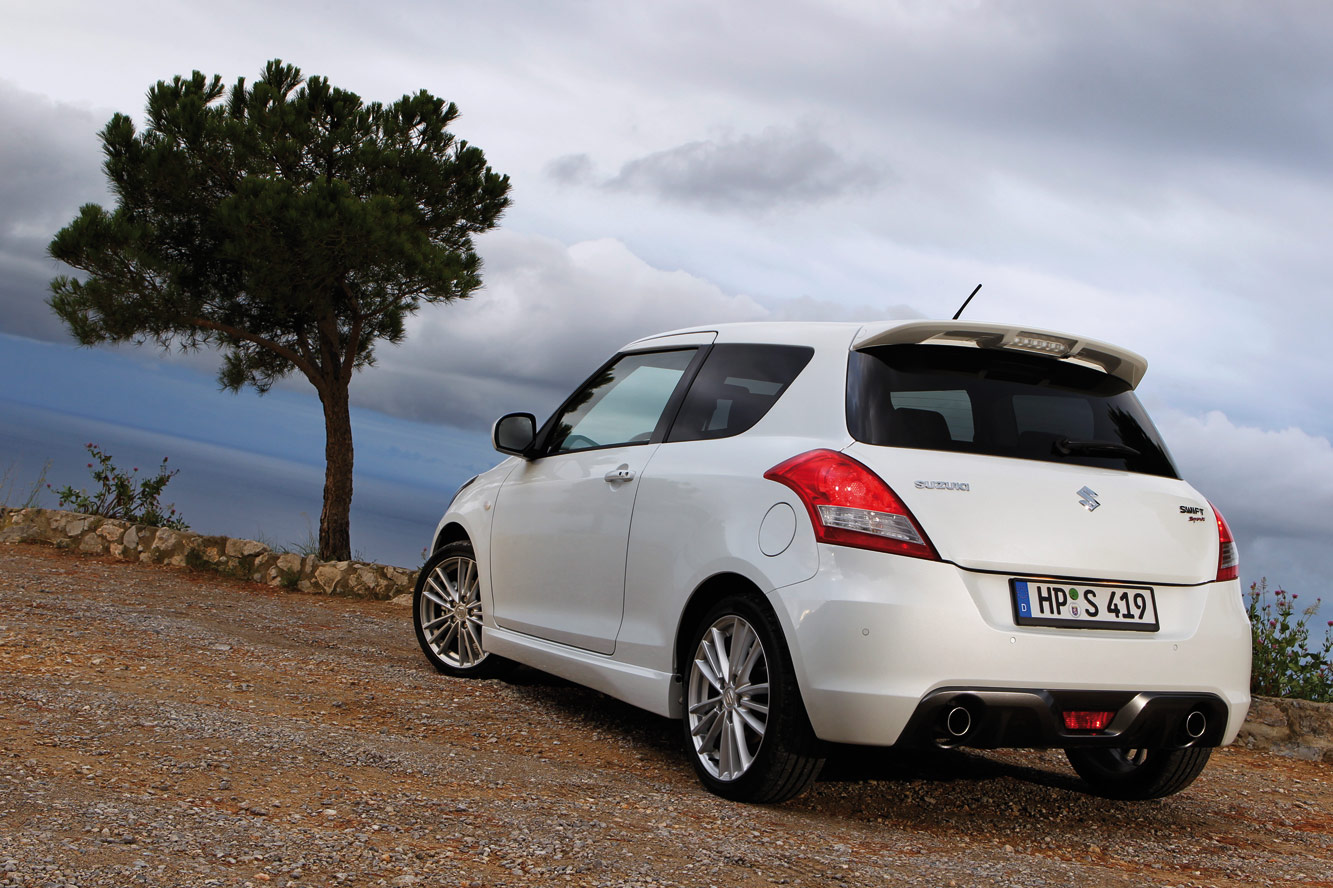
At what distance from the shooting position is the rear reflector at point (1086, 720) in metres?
3.70

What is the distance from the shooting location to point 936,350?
13.3 feet

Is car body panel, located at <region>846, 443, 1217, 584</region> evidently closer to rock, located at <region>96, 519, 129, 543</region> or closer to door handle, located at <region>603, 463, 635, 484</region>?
door handle, located at <region>603, 463, 635, 484</region>

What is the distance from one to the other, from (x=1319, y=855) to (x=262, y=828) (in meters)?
3.89

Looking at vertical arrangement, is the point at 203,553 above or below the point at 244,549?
below

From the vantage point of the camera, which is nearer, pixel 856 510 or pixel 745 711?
pixel 856 510

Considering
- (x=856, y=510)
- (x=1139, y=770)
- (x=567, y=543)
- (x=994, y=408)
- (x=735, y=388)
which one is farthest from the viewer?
(x=567, y=543)

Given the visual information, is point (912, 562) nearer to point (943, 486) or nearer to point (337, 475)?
point (943, 486)

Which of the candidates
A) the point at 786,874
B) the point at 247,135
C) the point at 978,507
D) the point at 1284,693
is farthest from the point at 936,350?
the point at 247,135

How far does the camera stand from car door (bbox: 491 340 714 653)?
4.84 m

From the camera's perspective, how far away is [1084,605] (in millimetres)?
3727

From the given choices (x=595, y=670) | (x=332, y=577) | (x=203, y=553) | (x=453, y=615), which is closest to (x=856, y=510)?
(x=595, y=670)

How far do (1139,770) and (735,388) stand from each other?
2339 mm

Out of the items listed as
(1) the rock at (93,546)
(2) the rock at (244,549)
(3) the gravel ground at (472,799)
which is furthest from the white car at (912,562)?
(1) the rock at (93,546)

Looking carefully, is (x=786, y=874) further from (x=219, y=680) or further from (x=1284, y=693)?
(x=1284, y=693)
